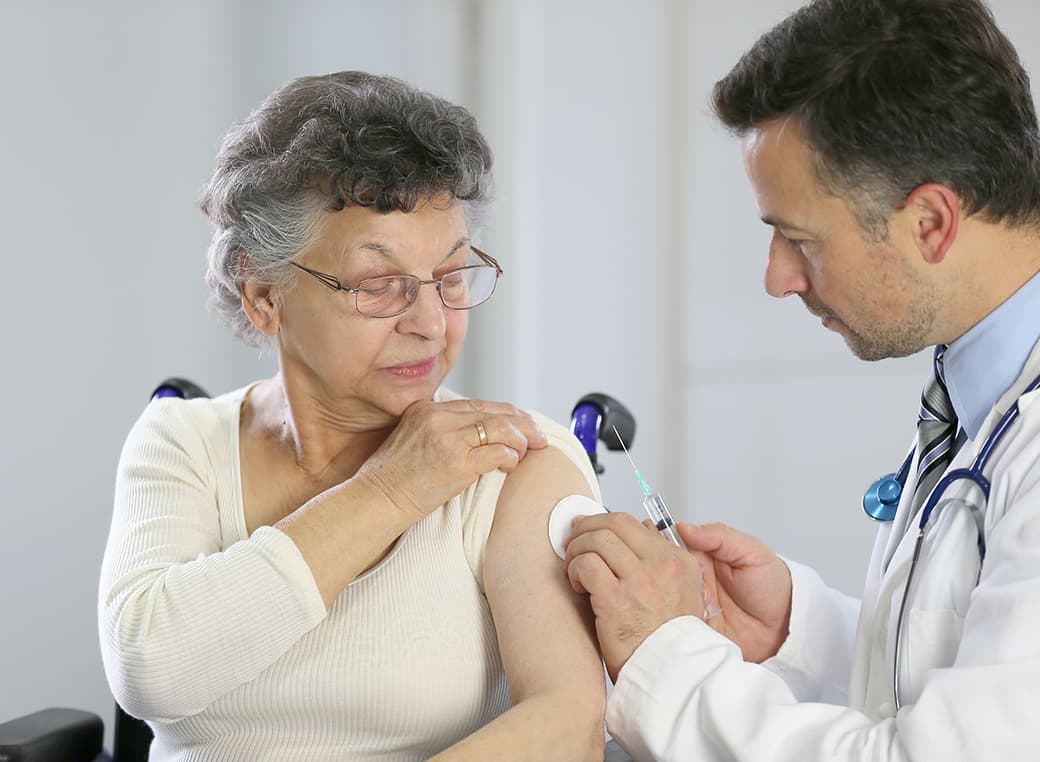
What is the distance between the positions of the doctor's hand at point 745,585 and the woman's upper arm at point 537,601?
209mm

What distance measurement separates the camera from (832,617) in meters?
1.80

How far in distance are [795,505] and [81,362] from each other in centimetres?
208

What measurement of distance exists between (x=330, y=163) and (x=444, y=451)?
0.41 meters

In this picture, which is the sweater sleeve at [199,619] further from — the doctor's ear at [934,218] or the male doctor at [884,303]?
the doctor's ear at [934,218]

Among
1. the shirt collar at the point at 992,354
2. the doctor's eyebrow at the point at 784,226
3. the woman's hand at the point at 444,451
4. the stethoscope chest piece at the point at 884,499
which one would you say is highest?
the doctor's eyebrow at the point at 784,226

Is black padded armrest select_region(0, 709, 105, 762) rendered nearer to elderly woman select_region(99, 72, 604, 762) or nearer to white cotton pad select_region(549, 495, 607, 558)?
elderly woman select_region(99, 72, 604, 762)

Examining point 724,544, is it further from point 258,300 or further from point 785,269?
point 258,300

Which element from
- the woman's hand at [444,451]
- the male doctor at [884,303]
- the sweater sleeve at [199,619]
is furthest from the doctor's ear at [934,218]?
the sweater sleeve at [199,619]

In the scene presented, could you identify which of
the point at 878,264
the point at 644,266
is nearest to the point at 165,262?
the point at 644,266

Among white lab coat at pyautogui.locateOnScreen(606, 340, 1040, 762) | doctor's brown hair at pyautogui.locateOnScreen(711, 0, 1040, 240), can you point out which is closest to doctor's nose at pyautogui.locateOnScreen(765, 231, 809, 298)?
doctor's brown hair at pyautogui.locateOnScreen(711, 0, 1040, 240)

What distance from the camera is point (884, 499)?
164 cm

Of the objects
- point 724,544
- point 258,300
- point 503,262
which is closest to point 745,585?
point 724,544

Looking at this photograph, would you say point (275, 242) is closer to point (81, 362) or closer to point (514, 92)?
point (81, 362)

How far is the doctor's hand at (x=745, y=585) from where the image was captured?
5.65 ft
